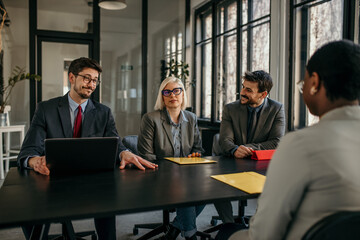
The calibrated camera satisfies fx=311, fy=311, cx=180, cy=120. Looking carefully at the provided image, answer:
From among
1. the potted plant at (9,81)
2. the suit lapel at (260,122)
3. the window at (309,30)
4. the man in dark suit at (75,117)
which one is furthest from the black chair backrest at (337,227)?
the potted plant at (9,81)

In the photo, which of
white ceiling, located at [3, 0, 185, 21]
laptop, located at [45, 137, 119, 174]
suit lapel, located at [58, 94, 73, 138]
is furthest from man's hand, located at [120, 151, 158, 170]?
white ceiling, located at [3, 0, 185, 21]

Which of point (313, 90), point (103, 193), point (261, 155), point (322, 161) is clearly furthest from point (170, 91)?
point (322, 161)

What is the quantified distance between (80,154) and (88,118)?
2.43 ft

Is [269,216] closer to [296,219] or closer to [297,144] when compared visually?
[296,219]

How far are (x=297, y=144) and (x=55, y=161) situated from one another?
123 cm

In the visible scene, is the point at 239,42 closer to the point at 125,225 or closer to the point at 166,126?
the point at 166,126

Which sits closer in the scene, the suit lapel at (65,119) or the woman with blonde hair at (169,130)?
the suit lapel at (65,119)

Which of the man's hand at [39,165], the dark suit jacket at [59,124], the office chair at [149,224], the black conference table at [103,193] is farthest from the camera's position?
the office chair at [149,224]

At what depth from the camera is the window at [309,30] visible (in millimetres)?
3438

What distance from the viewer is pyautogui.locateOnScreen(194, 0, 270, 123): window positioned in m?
4.88

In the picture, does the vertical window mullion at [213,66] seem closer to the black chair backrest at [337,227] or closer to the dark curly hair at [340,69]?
the dark curly hair at [340,69]

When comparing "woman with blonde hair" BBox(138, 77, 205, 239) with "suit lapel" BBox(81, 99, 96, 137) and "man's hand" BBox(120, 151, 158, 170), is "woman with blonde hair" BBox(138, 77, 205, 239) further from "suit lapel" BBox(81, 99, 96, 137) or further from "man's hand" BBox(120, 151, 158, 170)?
"man's hand" BBox(120, 151, 158, 170)

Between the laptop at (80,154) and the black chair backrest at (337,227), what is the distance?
1.09 meters

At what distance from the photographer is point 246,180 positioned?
158 centimetres
